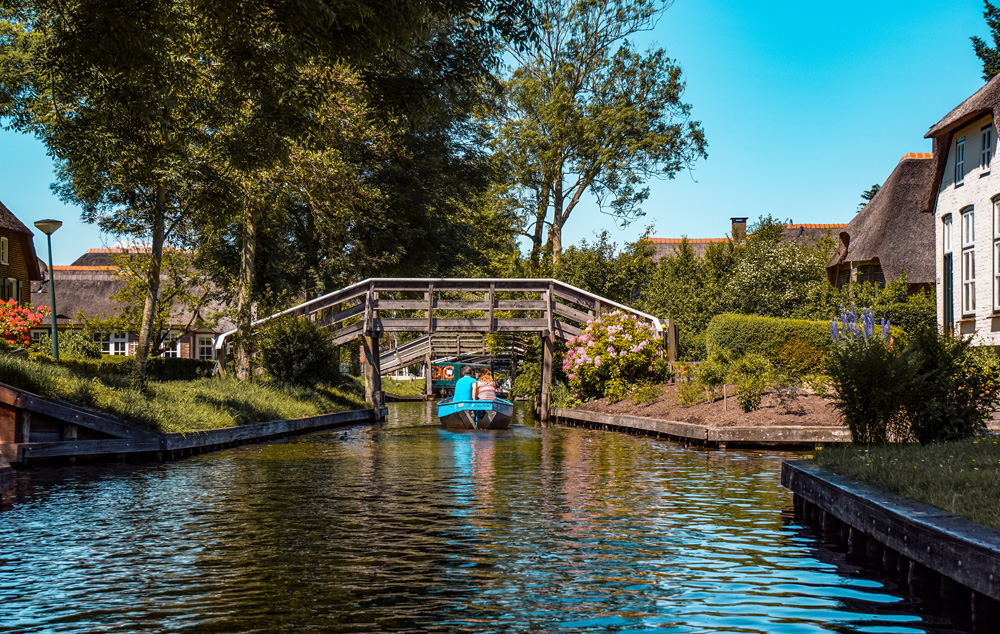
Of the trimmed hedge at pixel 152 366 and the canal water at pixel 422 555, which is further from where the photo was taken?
the trimmed hedge at pixel 152 366

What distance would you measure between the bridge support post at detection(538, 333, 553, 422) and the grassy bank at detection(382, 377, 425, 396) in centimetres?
2301

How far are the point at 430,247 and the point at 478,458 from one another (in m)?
18.8

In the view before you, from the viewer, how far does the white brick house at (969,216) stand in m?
26.6

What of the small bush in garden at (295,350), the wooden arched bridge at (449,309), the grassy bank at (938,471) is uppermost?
the wooden arched bridge at (449,309)

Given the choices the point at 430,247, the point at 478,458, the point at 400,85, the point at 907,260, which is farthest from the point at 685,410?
the point at 907,260

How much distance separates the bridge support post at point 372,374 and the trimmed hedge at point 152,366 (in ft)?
16.9

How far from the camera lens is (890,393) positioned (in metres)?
11.6

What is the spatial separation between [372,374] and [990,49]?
25.2 meters

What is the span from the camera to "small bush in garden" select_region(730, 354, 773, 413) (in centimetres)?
2045

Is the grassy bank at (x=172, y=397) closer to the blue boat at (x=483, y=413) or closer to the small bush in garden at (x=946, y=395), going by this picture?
the blue boat at (x=483, y=413)

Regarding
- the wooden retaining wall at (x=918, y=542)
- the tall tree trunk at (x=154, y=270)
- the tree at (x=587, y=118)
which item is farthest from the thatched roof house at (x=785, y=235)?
the wooden retaining wall at (x=918, y=542)

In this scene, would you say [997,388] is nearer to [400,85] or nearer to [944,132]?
[400,85]

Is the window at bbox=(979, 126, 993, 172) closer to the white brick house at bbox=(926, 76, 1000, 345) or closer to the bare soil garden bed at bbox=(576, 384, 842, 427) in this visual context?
the white brick house at bbox=(926, 76, 1000, 345)

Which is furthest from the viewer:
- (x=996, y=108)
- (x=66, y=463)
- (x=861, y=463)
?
(x=996, y=108)
